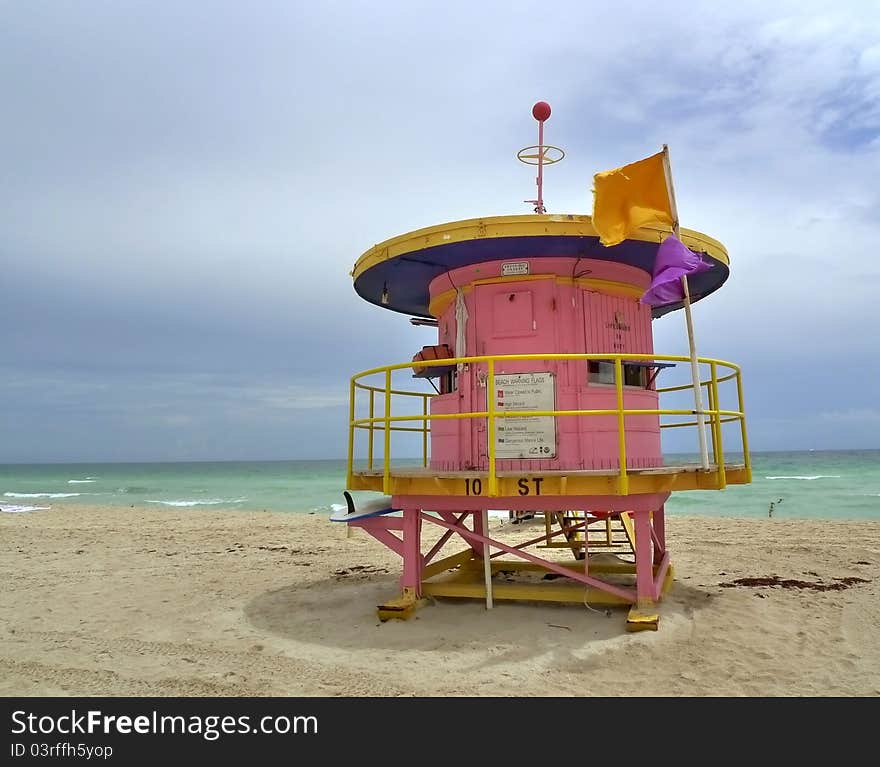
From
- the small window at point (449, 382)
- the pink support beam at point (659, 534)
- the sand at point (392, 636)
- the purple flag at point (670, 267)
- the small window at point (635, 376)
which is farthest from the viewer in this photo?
the pink support beam at point (659, 534)

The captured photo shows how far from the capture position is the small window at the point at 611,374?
827cm

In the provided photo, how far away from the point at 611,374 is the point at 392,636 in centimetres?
403

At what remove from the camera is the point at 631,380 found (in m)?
Answer: 8.54

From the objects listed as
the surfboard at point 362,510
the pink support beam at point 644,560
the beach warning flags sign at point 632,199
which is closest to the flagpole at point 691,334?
the beach warning flags sign at point 632,199

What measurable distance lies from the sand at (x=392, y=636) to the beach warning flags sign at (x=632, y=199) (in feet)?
13.9

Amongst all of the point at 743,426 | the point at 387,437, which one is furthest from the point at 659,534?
the point at 387,437

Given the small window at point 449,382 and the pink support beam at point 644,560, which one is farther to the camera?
the small window at point 449,382

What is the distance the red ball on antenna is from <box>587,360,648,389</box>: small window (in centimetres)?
340

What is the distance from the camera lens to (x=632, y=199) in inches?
→ 291

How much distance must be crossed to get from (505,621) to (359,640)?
63.0 inches

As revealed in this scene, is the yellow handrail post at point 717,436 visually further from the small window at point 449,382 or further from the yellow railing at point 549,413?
the small window at point 449,382

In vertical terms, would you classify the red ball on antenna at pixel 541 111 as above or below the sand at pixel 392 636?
above
